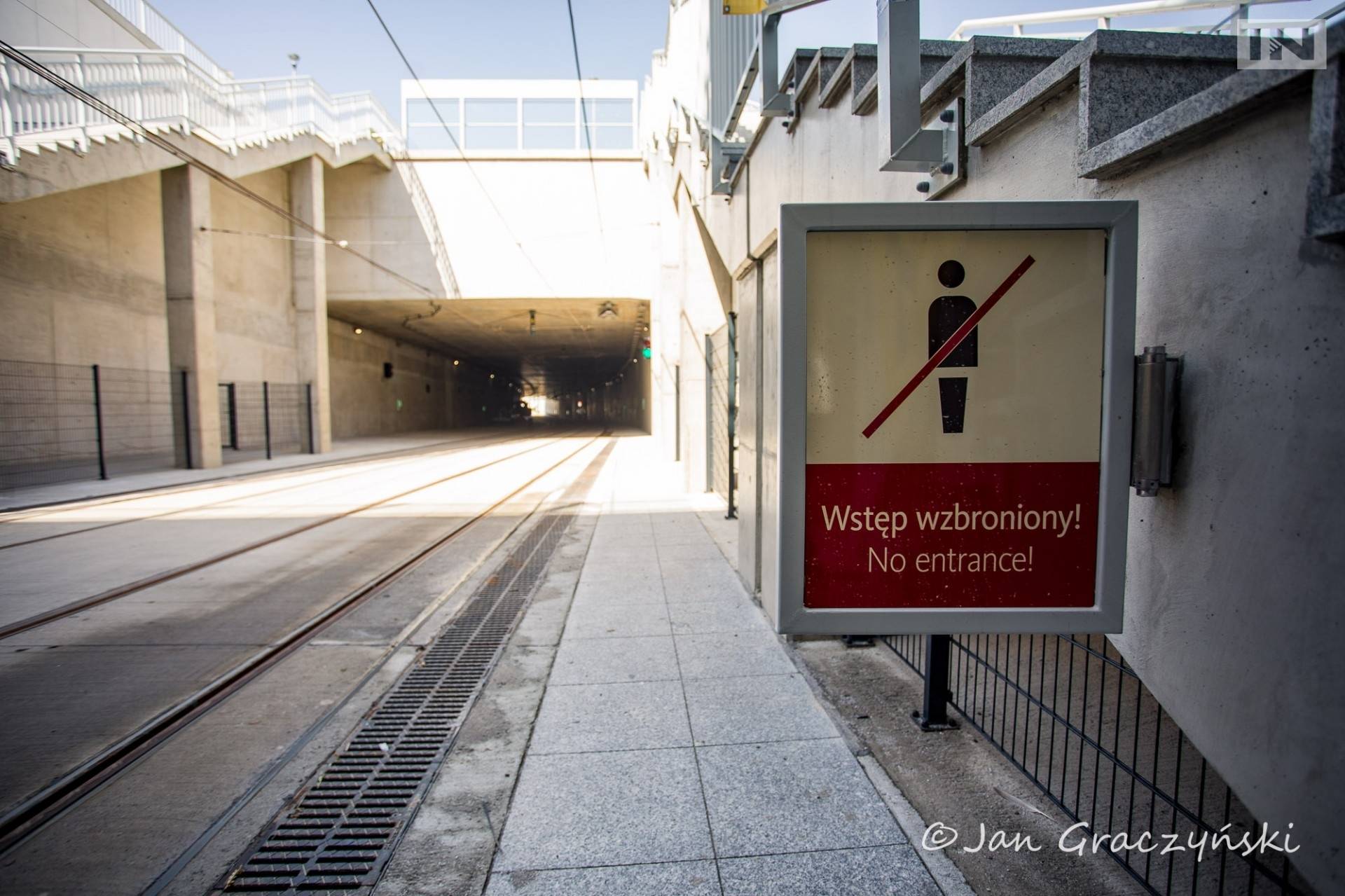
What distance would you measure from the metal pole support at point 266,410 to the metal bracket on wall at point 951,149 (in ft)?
70.4

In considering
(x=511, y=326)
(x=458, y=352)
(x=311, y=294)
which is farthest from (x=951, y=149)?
(x=458, y=352)

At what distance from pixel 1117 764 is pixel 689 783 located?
65.7 inches

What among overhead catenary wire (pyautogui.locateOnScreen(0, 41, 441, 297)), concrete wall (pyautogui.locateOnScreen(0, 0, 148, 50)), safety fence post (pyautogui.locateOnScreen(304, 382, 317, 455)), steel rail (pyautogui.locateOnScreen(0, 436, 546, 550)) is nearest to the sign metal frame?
steel rail (pyautogui.locateOnScreen(0, 436, 546, 550))

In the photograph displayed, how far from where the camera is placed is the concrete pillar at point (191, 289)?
700 inches

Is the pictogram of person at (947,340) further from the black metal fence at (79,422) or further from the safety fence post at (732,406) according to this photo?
the black metal fence at (79,422)

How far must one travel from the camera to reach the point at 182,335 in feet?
59.2

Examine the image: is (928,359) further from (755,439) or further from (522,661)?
(522,661)

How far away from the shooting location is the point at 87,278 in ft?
56.5

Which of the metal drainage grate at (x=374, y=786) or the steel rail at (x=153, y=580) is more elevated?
the steel rail at (x=153, y=580)

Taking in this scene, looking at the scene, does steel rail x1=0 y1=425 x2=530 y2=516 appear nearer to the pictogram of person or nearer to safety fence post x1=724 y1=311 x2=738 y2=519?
safety fence post x1=724 y1=311 x2=738 y2=519

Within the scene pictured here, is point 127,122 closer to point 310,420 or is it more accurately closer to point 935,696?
point 310,420

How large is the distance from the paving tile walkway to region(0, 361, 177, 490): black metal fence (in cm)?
1520

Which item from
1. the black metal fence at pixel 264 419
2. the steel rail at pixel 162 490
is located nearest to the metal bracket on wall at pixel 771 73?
the steel rail at pixel 162 490

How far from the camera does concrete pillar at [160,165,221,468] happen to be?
17.8 meters
